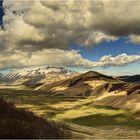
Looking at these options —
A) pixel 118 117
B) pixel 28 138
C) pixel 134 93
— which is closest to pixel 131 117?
pixel 118 117

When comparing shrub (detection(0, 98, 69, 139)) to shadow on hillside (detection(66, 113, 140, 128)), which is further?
shadow on hillside (detection(66, 113, 140, 128))

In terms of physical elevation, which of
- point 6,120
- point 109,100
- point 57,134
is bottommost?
point 109,100

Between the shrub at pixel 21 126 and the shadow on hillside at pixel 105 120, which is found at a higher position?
the shrub at pixel 21 126

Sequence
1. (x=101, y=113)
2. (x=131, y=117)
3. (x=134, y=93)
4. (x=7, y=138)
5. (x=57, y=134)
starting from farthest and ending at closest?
(x=134, y=93), (x=101, y=113), (x=131, y=117), (x=57, y=134), (x=7, y=138)

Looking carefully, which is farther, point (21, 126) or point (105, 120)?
point (105, 120)

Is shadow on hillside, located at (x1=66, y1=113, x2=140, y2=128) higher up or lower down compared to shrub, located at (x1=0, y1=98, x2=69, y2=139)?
lower down

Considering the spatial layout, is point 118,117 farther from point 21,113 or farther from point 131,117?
point 21,113

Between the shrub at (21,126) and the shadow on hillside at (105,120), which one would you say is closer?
the shrub at (21,126)

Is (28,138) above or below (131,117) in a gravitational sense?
above

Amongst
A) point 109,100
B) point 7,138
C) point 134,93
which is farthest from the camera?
point 109,100

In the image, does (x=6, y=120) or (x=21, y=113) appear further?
(x=21, y=113)

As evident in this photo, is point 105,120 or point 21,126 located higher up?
point 21,126
